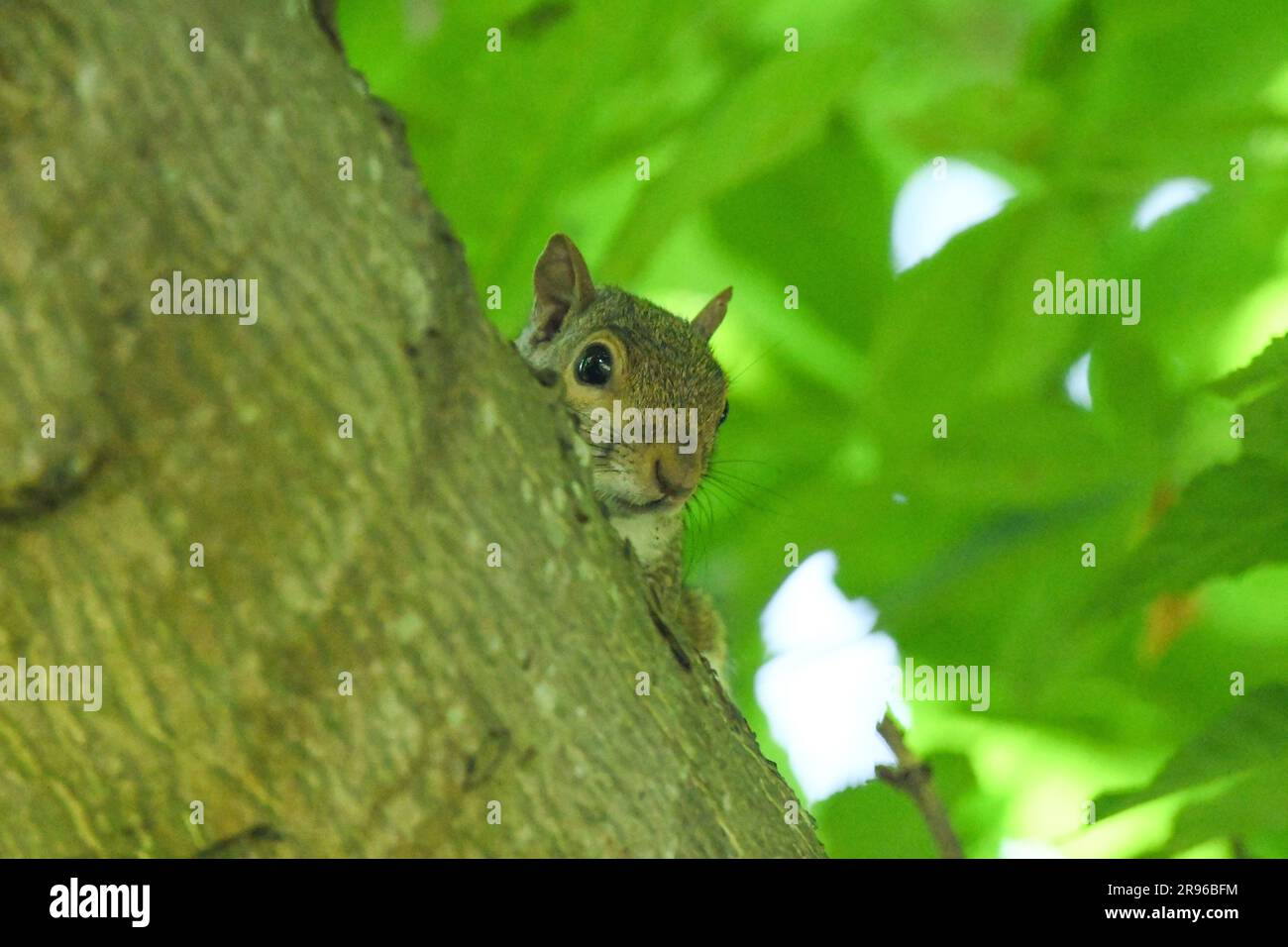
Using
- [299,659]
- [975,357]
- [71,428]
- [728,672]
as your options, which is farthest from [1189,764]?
[728,672]

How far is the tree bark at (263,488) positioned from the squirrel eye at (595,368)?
147 cm

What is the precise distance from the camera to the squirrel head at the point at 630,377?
8.55 feet

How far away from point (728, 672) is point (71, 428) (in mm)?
1809

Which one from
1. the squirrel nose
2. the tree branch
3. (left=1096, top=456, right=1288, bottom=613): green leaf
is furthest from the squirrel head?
(left=1096, top=456, right=1288, bottom=613): green leaf

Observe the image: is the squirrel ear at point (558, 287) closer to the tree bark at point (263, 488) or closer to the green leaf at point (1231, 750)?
the tree bark at point (263, 488)

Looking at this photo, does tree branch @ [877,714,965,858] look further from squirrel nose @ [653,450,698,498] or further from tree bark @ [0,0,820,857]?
squirrel nose @ [653,450,698,498]

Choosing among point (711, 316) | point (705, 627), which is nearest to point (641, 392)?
point (711, 316)

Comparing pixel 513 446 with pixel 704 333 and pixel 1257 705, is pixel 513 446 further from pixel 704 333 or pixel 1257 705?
pixel 704 333

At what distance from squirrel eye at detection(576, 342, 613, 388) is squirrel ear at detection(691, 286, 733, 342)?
20 centimetres

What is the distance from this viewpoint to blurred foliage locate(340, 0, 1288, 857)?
1589 millimetres

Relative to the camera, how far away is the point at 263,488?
103 centimetres

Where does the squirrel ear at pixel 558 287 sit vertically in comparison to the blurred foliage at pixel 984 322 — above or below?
above

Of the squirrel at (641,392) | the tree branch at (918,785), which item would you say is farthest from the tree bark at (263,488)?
the squirrel at (641,392)

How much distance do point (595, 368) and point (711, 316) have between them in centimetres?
25
